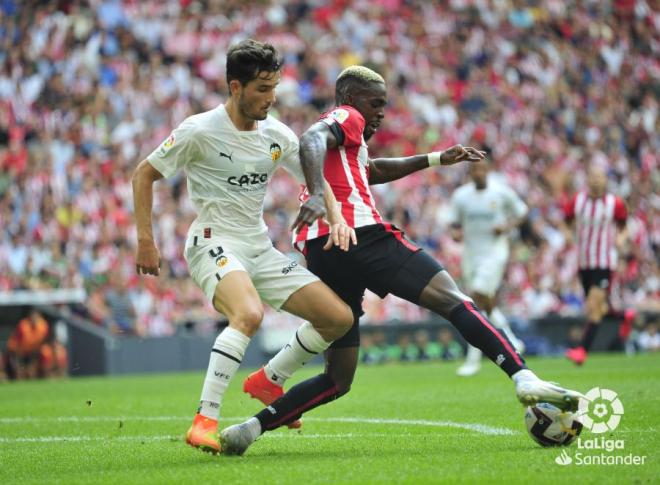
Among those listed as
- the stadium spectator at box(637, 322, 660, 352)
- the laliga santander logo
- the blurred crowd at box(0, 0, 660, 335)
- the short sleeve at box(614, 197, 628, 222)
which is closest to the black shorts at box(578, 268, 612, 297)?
the short sleeve at box(614, 197, 628, 222)

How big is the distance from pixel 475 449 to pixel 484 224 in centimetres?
895

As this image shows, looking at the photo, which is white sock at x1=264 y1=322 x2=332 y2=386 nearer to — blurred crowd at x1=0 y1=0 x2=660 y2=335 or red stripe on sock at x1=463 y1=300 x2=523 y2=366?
red stripe on sock at x1=463 y1=300 x2=523 y2=366

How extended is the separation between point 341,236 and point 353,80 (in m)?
1.27

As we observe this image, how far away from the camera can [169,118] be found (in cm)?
2316

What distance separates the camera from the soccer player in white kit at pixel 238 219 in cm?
678

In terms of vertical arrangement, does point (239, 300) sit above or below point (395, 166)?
below

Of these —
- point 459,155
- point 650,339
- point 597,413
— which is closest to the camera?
point 597,413

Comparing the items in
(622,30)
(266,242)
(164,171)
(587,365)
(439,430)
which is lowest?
(587,365)

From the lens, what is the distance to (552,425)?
652 cm

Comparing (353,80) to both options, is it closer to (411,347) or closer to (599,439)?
(599,439)

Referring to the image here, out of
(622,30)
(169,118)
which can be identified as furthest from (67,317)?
(622,30)

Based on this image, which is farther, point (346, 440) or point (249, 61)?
point (346, 440)

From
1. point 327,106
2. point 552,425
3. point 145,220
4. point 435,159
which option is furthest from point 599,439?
point 327,106

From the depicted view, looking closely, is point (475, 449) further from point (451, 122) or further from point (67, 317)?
point (451, 122)
